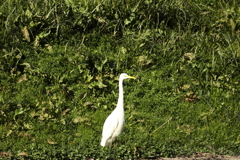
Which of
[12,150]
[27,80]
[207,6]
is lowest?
[12,150]

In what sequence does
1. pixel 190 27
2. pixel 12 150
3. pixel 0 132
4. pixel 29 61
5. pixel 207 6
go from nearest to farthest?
1. pixel 12 150
2. pixel 0 132
3. pixel 29 61
4. pixel 190 27
5. pixel 207 6

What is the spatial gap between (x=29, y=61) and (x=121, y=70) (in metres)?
1.73

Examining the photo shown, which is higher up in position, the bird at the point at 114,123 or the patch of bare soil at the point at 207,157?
the bird at the point at 114,123

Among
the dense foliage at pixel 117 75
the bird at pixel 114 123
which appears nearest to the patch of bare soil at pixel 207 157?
the dense foliage at pixel 117 75

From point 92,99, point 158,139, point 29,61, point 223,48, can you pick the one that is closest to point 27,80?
point 29,61

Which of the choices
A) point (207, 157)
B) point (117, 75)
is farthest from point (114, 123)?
point (117, 75)

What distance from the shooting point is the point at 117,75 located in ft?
27.6

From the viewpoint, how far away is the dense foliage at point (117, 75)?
6.89 metres

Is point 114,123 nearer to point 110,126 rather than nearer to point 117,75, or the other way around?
point 110,126

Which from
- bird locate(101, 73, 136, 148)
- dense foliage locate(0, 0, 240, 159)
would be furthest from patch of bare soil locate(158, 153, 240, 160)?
bird locate(101, 73, 136, 148)

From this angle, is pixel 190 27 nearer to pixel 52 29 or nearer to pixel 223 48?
pixel 223 48

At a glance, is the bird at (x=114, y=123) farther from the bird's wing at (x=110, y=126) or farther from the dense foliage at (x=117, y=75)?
the dense foliage at (x=117, y=75)

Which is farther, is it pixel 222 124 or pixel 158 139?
pixel 222 124

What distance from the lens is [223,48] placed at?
9.29 meters
